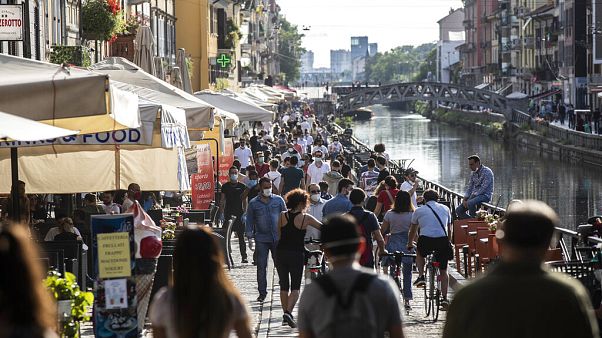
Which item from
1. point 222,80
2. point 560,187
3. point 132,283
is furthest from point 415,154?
point 132,283

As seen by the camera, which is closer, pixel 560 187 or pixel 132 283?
pixel 132 283

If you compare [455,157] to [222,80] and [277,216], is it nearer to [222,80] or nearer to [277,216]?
[222,80]

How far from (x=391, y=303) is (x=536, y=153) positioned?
7357 centimetres

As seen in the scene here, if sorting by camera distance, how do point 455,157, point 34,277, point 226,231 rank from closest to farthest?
point 34,277
point 226,231
point 455,157

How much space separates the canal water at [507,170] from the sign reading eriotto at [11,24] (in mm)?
25093

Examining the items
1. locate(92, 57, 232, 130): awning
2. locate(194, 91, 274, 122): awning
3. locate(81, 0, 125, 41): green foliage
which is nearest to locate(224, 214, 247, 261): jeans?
locate(92, 57, 232, 130): awning

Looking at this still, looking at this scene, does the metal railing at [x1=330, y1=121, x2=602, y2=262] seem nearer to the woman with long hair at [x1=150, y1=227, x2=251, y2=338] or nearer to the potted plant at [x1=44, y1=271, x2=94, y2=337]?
the potted plant at [x1=44, y1=271, x2=94, y2=337]

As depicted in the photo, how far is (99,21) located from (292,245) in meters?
20.4

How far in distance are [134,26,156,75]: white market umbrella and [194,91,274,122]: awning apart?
332 cm

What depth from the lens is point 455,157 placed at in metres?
78.9

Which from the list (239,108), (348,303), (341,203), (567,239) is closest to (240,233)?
(341,203)

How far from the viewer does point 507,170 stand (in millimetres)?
66750

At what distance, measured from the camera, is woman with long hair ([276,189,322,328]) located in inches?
549

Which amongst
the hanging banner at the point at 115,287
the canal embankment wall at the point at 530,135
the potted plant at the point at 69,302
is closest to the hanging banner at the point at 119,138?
the hanging banner at the point at 115,287
